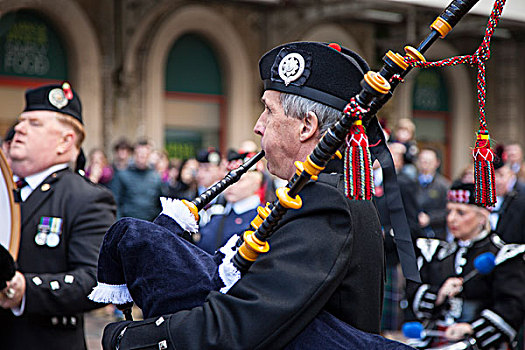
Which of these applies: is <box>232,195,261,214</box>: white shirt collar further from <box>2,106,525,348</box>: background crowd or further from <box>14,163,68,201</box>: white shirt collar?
<box>14,163,68,201</box>: white shirt collar

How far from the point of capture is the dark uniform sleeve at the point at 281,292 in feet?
5.54

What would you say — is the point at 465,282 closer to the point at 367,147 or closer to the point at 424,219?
the point at 367,147

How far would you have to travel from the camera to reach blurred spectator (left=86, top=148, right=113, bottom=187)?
9.27 metres

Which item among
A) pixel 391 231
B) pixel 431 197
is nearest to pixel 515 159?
pixel 431 197

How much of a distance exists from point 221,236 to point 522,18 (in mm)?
8871

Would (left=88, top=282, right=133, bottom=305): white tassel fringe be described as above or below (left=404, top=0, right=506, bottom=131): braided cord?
below

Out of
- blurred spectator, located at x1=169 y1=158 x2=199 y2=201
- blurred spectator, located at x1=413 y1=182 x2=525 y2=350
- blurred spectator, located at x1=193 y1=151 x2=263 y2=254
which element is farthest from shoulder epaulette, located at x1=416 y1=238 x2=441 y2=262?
blurred spectator, located at x1=169 y1=158 x2=199 y2=201

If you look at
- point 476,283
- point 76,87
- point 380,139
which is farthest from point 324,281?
point 76,87

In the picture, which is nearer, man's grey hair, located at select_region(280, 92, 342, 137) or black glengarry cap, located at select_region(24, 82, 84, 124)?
man's grey hair, located at select_region(280, 92, 342, 137)

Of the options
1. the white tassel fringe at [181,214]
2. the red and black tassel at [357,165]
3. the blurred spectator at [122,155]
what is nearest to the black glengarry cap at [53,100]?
the white tassel fringe at [181,214]

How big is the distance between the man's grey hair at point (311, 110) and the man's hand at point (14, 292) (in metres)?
1.58

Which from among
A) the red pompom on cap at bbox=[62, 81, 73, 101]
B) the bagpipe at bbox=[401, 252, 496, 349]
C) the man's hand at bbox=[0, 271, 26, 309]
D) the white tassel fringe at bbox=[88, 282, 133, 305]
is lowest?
the bagpipe at bbox=[401, 252, 496, 349]

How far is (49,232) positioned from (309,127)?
66.6 inches

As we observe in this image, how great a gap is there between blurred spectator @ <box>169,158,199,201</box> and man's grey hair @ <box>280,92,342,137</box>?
23.8 feet
